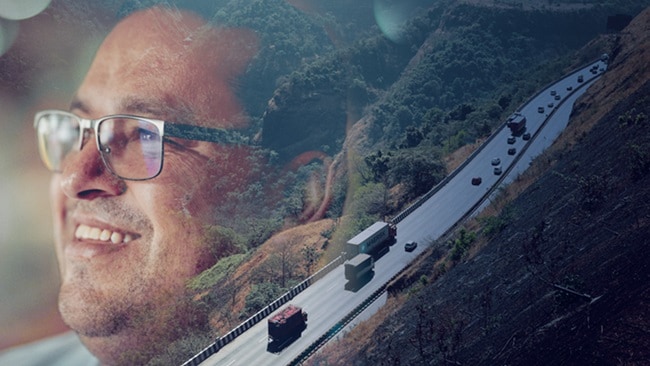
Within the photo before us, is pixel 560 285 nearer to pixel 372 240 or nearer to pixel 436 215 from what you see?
pixel 372 240

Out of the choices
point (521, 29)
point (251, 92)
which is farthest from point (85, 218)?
point (521, 29)

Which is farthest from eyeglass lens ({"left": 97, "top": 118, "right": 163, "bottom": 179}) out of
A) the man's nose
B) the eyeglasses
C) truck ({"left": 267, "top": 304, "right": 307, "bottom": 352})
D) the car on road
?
the car on road

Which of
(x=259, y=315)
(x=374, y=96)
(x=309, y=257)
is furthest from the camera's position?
(x=374, y=96)

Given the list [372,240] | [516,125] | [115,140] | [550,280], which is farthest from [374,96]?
[115,140]

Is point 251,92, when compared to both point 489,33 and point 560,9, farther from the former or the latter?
point 560,9

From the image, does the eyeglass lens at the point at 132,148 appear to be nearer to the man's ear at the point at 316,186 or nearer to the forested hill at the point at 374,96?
the forested hill at the point at 374,96

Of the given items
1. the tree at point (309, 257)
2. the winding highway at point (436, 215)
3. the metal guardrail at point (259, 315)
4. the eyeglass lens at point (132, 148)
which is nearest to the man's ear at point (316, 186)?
the tree at point (309, 257)

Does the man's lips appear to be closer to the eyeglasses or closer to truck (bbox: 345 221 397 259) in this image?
the eyeglasses
